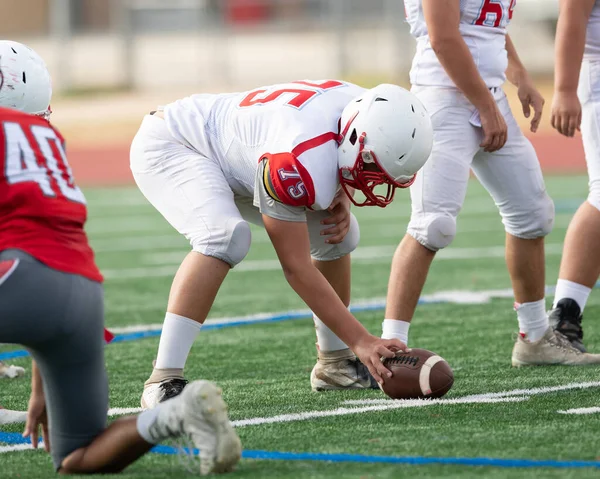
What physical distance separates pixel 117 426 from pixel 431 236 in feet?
5.88

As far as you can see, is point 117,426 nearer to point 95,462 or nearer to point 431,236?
point 95,462

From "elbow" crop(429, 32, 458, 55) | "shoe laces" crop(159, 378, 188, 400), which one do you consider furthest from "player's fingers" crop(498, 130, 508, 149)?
"shoe laces" crop(159, 378, 188, 400)

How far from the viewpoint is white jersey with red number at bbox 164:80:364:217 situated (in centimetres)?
390

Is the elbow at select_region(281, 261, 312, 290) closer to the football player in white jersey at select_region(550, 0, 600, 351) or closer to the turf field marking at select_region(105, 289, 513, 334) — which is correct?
the football player in white jersey at select_region(550, 0, 600, 351)

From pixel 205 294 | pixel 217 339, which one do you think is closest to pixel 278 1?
pixel 217 339

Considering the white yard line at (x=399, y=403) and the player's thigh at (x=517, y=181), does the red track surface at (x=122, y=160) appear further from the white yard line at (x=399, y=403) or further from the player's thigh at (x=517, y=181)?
the white yard line at (x=399, y=403)

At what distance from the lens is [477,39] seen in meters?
4.79

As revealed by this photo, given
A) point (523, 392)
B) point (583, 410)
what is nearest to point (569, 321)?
point (523, 392)

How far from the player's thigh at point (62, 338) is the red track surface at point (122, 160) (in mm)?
13161

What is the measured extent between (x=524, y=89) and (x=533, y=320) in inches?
37.8

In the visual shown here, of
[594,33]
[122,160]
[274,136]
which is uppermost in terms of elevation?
[594,33]

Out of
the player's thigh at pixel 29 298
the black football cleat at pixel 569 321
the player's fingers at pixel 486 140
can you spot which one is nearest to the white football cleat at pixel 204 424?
the player's thigh at pixel 29 298

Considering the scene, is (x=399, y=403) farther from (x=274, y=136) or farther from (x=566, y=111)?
(x=566, y=111)

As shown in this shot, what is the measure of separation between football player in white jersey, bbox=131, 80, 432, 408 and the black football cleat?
92 centimetres
